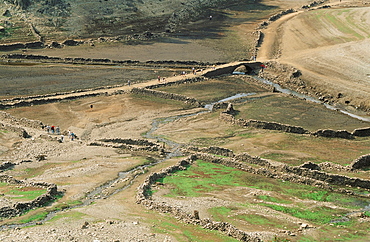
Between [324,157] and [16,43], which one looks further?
[16,43]

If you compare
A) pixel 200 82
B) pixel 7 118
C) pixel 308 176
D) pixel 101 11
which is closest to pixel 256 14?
pixel 101 11

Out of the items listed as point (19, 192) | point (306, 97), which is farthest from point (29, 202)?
point (306, 97)

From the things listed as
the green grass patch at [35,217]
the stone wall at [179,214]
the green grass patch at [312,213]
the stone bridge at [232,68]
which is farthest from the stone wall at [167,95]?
the green grass patch at [35,217]

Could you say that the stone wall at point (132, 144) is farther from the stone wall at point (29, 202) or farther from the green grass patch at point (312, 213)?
the green grass patch at point (312, 213)

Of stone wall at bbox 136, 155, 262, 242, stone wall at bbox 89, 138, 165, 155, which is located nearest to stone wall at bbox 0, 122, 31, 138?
stone wall at bbox 89, 138, 165, 155

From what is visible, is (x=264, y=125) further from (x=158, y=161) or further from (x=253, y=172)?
(x=158, y=161)

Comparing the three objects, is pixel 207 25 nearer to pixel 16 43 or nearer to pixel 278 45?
pixel 278 45

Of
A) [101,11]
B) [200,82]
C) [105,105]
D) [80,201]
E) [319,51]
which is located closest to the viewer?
[80,201]
